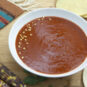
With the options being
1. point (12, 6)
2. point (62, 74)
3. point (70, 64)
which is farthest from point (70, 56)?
point (12, 6)

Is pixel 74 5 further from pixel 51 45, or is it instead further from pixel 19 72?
pixel 19 72

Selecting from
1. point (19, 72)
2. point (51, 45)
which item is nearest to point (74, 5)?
point (51, 45)

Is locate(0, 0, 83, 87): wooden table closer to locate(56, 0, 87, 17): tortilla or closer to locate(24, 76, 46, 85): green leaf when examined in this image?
locate(24, 76, 46, 85): green leaf

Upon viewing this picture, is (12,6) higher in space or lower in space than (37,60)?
higher

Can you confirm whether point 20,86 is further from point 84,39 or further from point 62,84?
point 84,39

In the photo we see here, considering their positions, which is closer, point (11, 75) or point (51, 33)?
point (11, 75)
